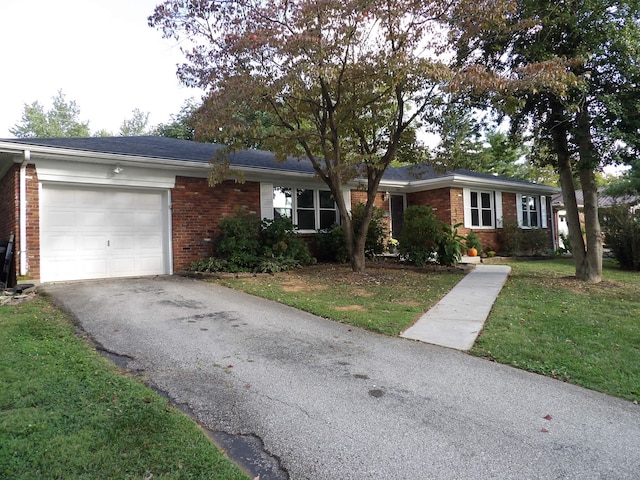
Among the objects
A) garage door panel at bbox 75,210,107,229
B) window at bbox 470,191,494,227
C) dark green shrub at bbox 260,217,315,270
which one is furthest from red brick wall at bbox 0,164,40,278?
window at bbox 470,191,494,227

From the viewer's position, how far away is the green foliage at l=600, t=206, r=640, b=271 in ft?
39.2

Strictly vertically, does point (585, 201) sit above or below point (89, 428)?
above

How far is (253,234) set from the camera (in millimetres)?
10609

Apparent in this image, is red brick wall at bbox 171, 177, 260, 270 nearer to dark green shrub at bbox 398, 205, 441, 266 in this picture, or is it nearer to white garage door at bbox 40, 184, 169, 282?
white garage door at bbox 40, 184, 169, 282

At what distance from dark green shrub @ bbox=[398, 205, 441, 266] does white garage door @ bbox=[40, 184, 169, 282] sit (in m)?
6.60

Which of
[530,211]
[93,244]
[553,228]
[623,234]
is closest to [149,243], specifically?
[93,244]

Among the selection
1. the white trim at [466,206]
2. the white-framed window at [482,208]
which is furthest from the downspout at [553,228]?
the white trim at [466,206]

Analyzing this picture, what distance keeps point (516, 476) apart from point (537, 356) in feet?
8.02

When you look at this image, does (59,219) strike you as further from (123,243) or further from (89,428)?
(89,428)

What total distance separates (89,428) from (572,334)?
17.9 feet

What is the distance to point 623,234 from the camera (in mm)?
12180

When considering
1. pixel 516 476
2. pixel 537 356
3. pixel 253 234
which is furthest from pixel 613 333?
pixel 253 234

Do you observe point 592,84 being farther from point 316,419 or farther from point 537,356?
point 316,419

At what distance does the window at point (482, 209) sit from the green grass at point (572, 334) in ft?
25.6
